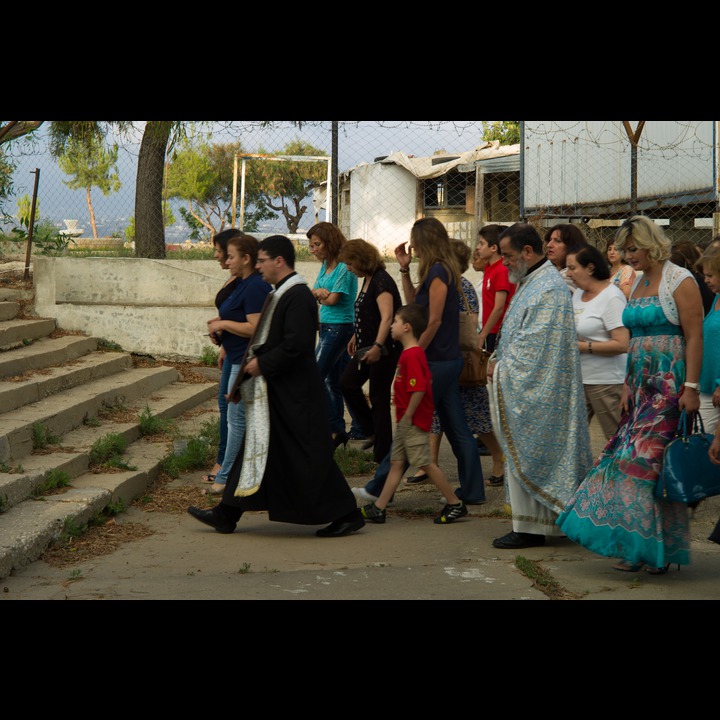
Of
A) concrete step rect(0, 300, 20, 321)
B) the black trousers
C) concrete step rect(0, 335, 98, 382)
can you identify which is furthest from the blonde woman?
concrete step rect(0, 300, 20, 321)

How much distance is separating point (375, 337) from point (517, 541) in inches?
92.8

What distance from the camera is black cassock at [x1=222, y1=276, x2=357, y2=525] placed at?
20.1 ft

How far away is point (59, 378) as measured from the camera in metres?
9.03

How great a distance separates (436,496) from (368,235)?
850 centimetres

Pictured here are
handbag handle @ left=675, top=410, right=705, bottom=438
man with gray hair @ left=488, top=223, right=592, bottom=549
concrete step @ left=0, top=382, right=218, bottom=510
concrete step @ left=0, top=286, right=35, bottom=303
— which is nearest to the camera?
handbag handle @ left=675, top=410, right=705, bottom=438

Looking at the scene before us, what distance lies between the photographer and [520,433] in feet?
19.1

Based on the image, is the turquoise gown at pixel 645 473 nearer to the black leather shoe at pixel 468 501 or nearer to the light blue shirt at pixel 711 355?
the light blue shirt at pixel 711 355

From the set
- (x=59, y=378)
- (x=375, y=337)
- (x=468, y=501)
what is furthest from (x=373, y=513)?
(x=59, y=378)

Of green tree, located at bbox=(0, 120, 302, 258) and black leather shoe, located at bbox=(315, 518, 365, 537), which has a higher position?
green tree, located at bbox=(0, 120, 302, 258)

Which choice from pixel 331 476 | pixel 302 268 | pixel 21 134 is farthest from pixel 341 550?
pixel 21 134

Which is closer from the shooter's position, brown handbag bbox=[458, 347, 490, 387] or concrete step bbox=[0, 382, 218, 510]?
concrete step bbox=[0, 382, 218, 510]

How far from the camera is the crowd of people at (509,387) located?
521 centimetres

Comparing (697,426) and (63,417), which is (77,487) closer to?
(63,417)

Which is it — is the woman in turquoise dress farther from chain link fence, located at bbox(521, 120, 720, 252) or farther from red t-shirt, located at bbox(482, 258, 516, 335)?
chain link fence, located at bbox(521, 120, 720, 252)
